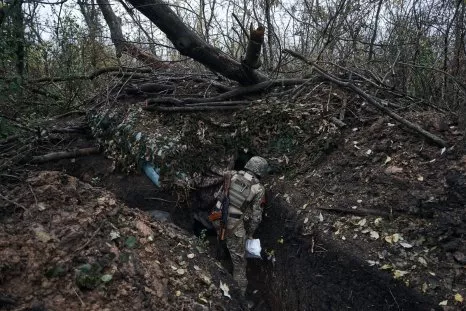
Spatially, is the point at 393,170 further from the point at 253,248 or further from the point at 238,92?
the point at 238,92

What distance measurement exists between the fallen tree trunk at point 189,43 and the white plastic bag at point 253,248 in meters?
2.45

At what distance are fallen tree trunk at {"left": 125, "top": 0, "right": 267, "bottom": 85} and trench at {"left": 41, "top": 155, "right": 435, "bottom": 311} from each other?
186cm

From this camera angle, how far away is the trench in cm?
337

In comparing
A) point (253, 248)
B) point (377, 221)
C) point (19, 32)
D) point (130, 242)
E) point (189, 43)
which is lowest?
point (253, 248)

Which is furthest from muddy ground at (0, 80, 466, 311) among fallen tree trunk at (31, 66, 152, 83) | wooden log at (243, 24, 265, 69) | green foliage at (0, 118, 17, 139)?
fallen tree trunk at (31, 66, 152, 83)

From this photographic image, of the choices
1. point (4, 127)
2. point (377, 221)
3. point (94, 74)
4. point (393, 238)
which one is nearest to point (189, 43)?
point (4, 127)

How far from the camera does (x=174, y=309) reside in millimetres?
3002

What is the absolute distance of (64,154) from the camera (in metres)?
5.67

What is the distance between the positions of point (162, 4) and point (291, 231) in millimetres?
3040

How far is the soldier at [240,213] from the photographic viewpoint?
462 cm

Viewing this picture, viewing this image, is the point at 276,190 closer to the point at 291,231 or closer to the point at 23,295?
the point at 291,231

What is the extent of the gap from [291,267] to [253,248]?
0.58 m

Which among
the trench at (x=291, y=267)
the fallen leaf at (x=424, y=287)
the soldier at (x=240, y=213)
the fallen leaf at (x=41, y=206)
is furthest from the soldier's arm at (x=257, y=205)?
the fallen leaf at (x=41, y=206)

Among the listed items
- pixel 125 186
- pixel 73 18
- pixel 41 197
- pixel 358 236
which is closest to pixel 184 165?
pixel 125 186
